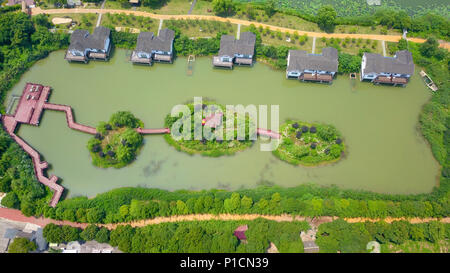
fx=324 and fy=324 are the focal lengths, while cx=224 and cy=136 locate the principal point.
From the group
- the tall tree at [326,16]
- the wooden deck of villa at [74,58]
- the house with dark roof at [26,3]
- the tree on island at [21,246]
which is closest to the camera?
the tree on island at [21,246]

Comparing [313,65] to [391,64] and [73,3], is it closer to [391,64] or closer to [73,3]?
[391,64]

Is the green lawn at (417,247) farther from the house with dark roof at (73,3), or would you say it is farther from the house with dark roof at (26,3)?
the house with dark roof at (26,3)

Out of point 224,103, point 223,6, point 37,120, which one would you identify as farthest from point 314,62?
point 37,120

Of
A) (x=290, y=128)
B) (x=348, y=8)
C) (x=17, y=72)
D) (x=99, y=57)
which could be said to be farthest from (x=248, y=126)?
(x=17, y=72)

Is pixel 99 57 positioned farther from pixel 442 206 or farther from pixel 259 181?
pixel 442 206

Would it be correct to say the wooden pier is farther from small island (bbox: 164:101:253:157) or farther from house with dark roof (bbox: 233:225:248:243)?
house with dark roof (bbox: 233:225:248:243)

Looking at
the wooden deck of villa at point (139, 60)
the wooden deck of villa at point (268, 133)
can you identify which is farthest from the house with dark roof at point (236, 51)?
the wooden deck of villa at point (268, 133)
